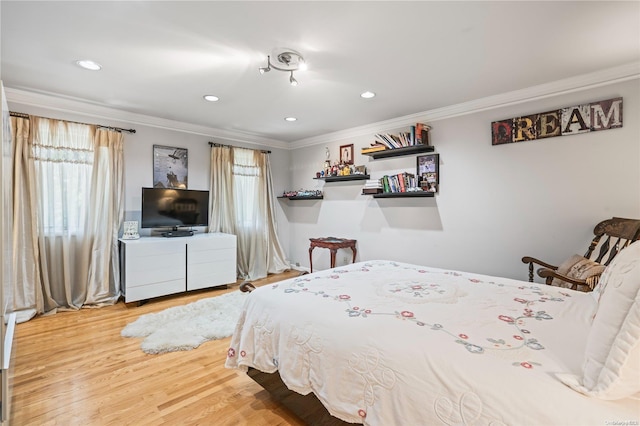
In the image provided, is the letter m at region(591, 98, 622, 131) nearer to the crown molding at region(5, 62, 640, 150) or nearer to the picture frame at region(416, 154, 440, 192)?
the crown molding at region(5, 62, 640, 150)

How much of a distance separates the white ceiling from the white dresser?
1.75m

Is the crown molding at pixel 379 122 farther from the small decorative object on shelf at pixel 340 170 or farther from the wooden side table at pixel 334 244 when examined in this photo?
the wooden side table at pixel 334 244

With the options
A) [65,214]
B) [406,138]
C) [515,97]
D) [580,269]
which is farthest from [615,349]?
[65,214]

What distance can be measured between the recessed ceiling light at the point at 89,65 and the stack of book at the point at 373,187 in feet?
10.5

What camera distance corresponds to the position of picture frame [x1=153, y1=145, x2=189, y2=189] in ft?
13.9

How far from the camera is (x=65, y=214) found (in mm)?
3508

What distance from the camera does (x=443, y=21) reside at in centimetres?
196

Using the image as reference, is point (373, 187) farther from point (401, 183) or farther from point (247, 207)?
point (247, 207)

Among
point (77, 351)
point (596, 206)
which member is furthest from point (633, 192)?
point (77, 351)

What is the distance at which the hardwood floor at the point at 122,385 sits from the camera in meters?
1.79

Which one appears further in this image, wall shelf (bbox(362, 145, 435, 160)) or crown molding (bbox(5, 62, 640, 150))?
wall shelf (bbox(362, 145, 435, 160))

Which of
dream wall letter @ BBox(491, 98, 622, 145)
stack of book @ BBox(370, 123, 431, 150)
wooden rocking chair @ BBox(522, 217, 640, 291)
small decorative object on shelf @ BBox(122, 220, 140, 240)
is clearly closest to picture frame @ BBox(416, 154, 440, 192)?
stack of book @ BBox(370, 123, 431, 150)

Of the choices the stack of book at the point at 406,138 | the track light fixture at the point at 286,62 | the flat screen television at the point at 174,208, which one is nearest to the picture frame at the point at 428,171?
the stack of book at the point at 406,138

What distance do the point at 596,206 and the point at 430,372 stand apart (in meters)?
2.76
